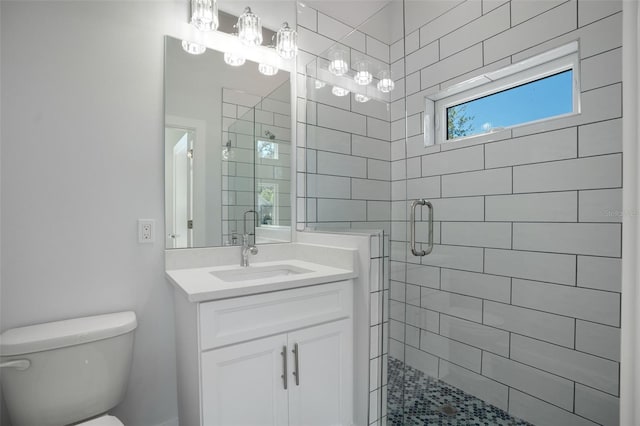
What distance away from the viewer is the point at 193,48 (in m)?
1.61

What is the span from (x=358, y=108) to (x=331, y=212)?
24.1 inches

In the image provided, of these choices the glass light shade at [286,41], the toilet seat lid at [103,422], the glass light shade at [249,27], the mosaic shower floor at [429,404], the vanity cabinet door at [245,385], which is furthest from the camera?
the glass light shade at [286,41]

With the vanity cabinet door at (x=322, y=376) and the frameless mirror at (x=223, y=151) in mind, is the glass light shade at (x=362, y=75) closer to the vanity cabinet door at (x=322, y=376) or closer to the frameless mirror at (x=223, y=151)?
the frameless mirror at (x=223, y=151)

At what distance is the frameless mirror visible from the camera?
5.13ft

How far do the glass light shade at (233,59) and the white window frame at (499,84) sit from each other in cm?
104

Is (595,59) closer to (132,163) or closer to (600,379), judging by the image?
(600,379)

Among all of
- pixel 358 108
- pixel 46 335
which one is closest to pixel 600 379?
pixel 358 108

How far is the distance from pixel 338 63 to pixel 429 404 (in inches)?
76.8

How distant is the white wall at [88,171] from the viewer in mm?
1234

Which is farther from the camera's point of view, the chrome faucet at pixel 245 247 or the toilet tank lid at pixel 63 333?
the chrome faucet at pixel 245 247

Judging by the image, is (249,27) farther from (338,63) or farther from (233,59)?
(338,63)

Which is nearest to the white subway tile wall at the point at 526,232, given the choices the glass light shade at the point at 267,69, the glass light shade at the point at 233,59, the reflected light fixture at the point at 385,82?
the reflected light fixture at the point at 385,82

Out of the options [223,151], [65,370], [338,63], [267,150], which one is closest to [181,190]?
[223,151]

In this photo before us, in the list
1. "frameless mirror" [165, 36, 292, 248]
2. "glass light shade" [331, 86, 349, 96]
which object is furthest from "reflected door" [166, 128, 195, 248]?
"glass light shade" [331, 86, 349, 96]
